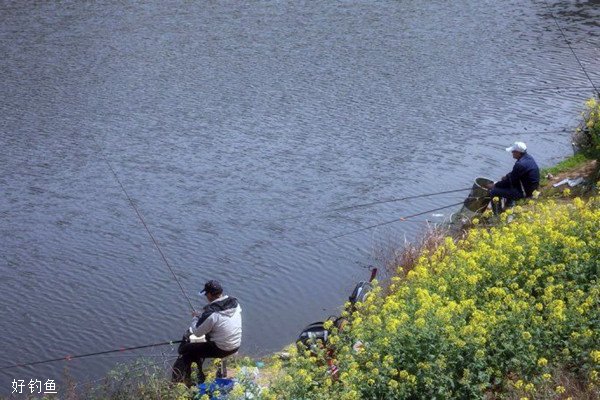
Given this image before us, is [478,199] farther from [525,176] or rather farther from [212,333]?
[212,333]

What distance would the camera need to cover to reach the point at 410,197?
13.2 m

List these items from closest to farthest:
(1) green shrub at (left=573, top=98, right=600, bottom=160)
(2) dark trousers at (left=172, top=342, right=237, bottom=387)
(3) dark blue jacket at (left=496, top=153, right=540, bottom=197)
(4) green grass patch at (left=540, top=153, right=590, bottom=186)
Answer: (2) dark trousers at (left=172, top=342, right=237, bottom=387)
(3) dark blue jacket at (left=496, top=153, right=540, bottom=197)
(1) green shrub at (left=573, top=98, right=600, bottom=160)
(4) green grass patch at (left=540, top=153, right=590, bottom=186)

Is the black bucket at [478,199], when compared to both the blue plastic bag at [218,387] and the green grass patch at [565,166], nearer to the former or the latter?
the green grass patch at [565,166]

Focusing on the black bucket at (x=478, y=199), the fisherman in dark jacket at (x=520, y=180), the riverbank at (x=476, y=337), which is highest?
the riverbank at (x=476, y=337)

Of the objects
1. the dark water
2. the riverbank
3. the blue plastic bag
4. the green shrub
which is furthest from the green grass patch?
the blue plastic bag

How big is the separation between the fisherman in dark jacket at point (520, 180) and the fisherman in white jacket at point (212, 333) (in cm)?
394

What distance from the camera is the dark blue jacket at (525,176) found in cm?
1073

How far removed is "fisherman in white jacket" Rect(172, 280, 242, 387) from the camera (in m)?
8.22

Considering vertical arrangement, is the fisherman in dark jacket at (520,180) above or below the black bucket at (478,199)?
→ above

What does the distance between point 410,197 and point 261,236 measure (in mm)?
2307

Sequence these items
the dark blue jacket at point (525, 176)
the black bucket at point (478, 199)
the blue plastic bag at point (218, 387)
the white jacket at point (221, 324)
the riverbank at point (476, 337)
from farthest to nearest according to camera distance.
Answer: the black bucket at point (478, 199), the dark blue jacket at point (525, 176), the white jacket at point (221, 324), the blue plastic bag at point (218, 387), the riverbank at point (476, 337)

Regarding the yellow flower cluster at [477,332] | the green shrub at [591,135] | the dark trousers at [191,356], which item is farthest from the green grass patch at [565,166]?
the dark trousers at [191,356]

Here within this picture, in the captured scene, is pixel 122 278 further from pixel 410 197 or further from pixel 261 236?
pixel 410 197

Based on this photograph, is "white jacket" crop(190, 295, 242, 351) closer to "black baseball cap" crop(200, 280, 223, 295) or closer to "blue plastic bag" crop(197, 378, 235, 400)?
"black baseball cap" crop(200, 280, 223, 295)
